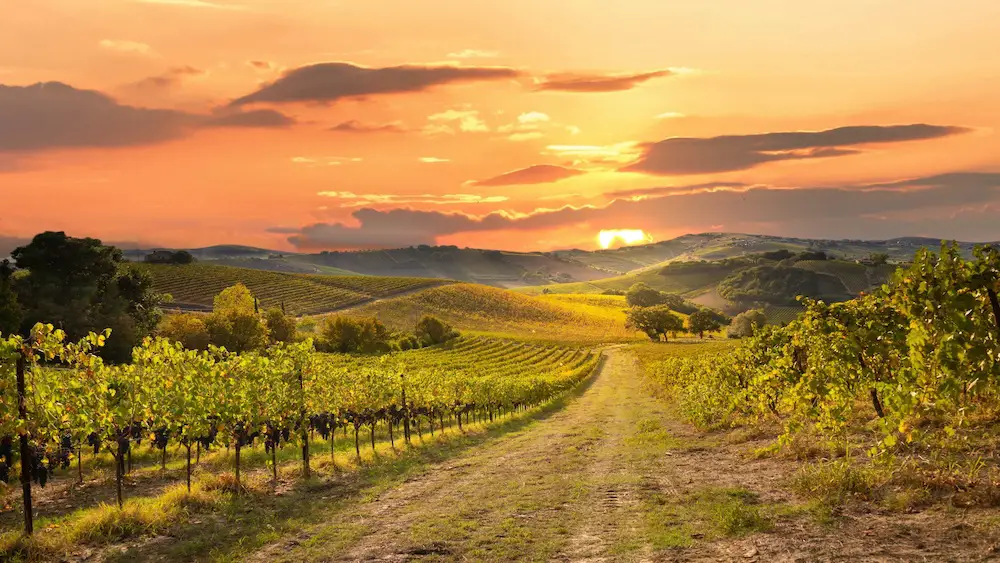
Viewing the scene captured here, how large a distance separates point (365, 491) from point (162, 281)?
163738 mm

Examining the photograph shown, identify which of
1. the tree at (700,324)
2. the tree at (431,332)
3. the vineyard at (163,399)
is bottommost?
the tree at (700,324)

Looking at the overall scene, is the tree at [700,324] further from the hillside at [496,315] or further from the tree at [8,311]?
the tree at [8,311]

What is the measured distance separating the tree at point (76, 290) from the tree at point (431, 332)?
55485mm

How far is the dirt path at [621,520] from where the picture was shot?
1062 centimetres

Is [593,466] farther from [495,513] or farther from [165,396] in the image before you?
[165,396]

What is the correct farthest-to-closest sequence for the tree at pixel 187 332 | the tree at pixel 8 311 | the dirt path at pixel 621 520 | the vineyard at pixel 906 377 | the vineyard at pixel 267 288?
the vineyard at pixel 267 288
the tree at pixel 187 332
the tree at pixel 8 311
the dirt path at pixel 621 520
the vineyard at pixel 906 377

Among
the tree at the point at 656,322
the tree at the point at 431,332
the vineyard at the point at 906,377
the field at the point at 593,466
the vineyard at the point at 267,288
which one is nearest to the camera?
the vineyard at the point at 906,377

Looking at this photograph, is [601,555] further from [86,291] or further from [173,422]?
[86,291]

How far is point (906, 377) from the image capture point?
10906mm

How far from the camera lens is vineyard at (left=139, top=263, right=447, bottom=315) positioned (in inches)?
6235

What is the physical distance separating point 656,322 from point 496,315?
4303cm

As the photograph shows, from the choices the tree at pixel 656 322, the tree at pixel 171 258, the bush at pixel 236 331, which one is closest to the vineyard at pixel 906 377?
the bush at pixel 236 331

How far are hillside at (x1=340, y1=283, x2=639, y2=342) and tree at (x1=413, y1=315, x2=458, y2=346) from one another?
20.8 metres

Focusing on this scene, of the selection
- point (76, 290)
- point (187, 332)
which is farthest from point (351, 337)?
point (76, 290)
